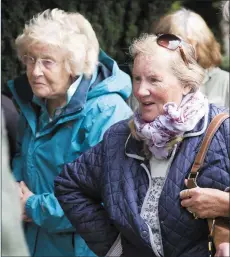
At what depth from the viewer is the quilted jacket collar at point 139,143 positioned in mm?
2969

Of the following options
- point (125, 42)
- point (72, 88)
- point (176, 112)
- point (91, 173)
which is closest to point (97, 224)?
point (91, 173)

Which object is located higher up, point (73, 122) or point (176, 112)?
point (176, 112)

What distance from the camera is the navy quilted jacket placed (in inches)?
115

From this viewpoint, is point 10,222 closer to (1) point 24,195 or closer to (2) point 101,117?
(2) point 101,117

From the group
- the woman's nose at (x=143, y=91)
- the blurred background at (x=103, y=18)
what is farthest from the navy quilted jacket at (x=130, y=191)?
the blurred background at (x=103, y=18)

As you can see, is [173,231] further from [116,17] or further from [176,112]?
[116,17]

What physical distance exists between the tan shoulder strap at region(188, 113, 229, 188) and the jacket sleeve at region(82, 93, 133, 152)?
2.96 feet

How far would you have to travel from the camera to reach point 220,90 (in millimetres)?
4480

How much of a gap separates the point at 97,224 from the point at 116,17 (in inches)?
116

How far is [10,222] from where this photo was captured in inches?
59.6

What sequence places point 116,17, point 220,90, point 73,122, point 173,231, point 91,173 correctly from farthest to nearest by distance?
point 116,17, point 220,90, point 73,122, point 91,173, point 173,231

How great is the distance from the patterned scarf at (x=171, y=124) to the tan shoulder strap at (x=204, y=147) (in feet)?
0.23

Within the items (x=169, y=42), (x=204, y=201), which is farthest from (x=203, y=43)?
(x=204, y=201)

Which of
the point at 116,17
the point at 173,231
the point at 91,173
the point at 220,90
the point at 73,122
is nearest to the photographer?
the point at 173,231
